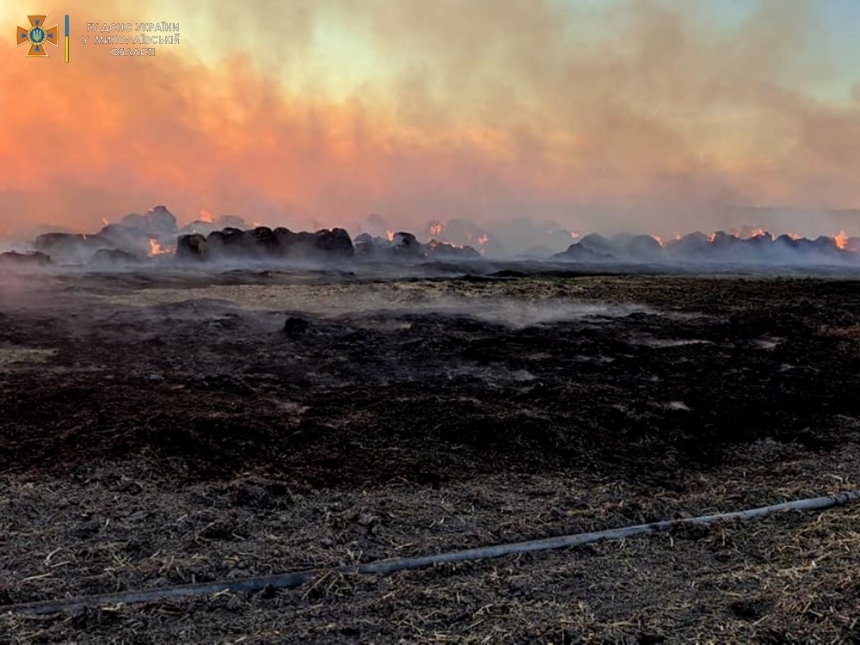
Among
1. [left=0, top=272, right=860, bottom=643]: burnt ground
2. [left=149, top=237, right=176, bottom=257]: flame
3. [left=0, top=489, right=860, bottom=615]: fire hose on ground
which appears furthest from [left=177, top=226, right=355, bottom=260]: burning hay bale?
[left=0, top=489, right=860, bottom=615]: fire hose on ground

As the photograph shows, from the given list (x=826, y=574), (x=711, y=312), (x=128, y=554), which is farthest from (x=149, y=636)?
(x=711, y=312)

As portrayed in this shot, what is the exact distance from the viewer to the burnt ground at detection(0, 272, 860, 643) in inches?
157

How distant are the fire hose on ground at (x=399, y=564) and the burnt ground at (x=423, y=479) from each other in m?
0.10

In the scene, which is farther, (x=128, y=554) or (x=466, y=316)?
(x=466, y=316)

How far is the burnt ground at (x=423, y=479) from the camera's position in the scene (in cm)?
398

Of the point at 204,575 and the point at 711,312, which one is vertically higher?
the point at 711,312

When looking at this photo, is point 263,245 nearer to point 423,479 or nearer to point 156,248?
point 156,248

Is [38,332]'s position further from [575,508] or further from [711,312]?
[711,312]

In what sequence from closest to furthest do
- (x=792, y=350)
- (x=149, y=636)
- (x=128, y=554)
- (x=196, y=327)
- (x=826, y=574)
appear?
(x=149, y=636) → (x=826, y=574) → (x=128, y=554) → (x=792, y=350) → (x=196, y=327)

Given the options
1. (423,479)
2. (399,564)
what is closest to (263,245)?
(423,479)

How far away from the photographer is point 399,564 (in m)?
4.63

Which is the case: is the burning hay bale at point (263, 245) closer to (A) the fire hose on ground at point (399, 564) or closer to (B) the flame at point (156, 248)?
(B) the flame at point (156, 248)

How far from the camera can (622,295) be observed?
86.5 ft

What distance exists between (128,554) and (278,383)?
6112 millimetres
